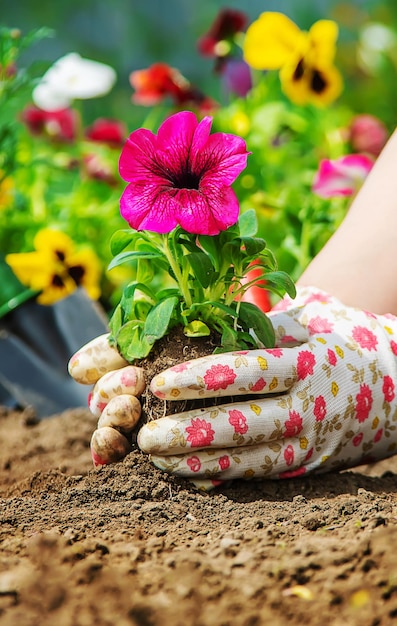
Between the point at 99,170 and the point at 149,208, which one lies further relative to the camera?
the point at 99,170

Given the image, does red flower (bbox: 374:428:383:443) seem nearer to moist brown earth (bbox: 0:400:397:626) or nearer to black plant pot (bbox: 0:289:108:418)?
moist brown earth (bbox: 0:400:397:626)

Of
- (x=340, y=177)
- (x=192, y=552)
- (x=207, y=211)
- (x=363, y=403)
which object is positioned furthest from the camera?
(x=340, y=177)

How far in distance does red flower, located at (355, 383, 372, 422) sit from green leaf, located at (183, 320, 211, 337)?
299mm

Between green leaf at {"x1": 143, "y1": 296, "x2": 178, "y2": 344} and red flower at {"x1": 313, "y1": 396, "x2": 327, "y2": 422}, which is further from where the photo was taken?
red flower at {"x1": 313, "y1": 396, "x2": 327, "y2": 422}

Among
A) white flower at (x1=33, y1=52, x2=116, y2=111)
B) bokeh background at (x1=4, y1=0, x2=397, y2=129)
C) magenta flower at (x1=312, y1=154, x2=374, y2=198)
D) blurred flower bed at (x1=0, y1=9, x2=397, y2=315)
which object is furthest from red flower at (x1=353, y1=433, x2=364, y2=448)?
bokeh background at (x1=4, y1=0, x2=397, y2=129)

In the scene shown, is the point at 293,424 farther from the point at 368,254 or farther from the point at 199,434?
the point at 368,254

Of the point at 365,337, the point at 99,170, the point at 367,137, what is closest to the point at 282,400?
the point at 365,337

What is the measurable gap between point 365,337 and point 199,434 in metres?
0.38

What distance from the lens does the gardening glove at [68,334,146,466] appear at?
1.21m

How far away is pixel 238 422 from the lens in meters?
1.19

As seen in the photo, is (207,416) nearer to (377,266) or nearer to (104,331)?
(377,266)

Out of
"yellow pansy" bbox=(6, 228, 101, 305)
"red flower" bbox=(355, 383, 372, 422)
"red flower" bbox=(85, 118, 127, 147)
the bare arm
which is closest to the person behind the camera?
"red flower" bbox=(355, 383, 372, 422)

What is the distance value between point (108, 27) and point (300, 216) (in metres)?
4.36

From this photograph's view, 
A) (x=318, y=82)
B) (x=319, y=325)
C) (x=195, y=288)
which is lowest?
(x=319, y=325)
